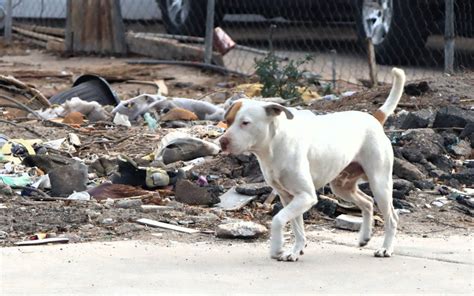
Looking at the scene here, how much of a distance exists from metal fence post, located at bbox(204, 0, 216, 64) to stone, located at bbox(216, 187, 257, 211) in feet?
19.9

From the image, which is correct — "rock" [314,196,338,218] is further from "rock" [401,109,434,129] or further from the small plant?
the small plant

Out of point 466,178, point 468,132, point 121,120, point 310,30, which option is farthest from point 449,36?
point 310,30

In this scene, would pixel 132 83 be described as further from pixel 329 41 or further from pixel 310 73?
pixel 329 41

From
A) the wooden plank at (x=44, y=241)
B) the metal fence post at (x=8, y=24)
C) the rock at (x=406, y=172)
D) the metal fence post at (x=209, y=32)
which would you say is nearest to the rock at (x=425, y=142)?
the rock at (x=406, y=172)

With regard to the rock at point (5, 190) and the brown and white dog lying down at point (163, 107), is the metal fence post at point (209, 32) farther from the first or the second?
the rock at point (5, 190)

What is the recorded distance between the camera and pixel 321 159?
6285mm

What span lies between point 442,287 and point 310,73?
714 cm

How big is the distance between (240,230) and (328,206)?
91 cm

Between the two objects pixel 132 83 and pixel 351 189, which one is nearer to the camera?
pixel 351 189

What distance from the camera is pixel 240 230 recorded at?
668 centimetres

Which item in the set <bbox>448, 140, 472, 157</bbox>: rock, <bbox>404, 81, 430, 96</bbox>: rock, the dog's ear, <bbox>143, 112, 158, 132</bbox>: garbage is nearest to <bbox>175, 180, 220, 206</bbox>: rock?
the dog's ear

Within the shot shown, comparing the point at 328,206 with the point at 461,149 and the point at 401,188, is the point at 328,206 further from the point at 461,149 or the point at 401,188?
the point at 461,149

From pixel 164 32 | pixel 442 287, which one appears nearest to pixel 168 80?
pixel 164 32

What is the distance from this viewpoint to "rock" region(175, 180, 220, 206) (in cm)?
758
